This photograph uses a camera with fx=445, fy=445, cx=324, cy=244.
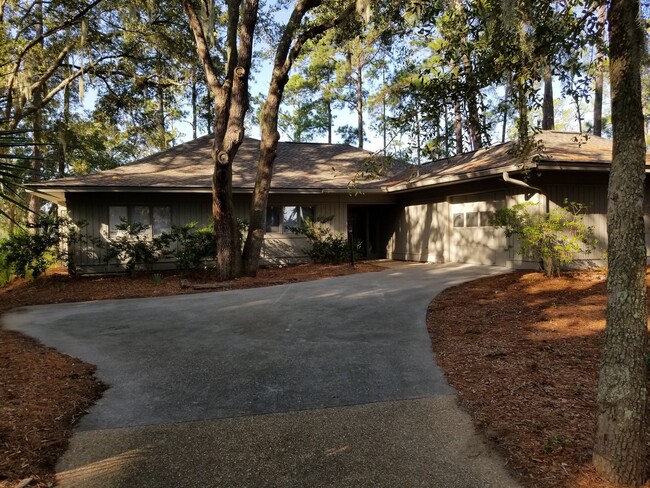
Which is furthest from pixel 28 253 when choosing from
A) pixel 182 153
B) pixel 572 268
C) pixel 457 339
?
pixel 572 268

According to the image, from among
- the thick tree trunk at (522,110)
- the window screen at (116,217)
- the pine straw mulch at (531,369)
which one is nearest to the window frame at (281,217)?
the window screen at (116,217)

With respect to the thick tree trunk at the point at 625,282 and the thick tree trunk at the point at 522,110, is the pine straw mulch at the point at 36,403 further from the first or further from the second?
the thick tree trunk at the point at 522,110

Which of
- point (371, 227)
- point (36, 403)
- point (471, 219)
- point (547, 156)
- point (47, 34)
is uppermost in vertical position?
point (47, 34)

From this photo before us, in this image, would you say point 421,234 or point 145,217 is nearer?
point 145,217

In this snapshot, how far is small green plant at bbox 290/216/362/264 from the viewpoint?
15328 mm

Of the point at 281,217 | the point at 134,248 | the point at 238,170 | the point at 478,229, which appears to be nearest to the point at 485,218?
the point at 478,229

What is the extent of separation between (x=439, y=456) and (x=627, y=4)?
3087mm

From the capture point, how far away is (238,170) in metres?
16.5

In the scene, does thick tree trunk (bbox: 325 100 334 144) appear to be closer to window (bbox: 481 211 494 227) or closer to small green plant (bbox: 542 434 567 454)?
window (bbox: 481 211 494 227)

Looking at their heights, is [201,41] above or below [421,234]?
above

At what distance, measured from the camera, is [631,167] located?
2.70 meters

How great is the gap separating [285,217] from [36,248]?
7636 mm

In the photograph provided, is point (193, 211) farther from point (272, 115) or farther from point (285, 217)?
point (272, 115)

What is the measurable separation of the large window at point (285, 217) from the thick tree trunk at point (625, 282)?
13.5 metres
